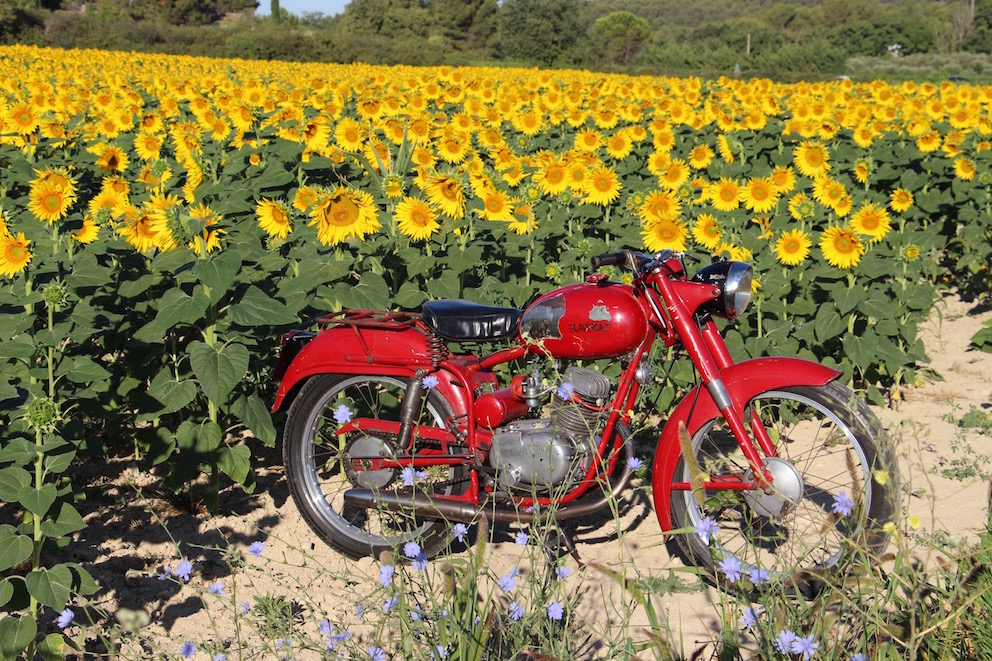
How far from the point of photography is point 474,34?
60.8 meters

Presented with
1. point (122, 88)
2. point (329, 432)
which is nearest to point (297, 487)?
point (329, 432)

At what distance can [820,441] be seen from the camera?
15.5ft

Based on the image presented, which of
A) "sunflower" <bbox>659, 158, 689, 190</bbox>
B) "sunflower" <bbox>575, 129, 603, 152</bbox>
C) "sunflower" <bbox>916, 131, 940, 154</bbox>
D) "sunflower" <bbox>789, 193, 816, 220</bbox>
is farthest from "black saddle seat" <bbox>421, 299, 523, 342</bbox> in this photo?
"sunflower" <bbox>916, 131, 940, 154</bbox>

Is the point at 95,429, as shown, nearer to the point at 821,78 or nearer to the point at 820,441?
the point at 820,441

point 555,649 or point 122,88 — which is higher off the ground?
point 122,88

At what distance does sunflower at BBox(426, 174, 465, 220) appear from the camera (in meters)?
4.25

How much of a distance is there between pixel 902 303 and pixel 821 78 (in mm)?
29400

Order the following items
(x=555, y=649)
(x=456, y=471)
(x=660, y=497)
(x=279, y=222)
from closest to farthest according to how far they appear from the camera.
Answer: (x=555, y=649)
(x=660, y=497)
(x=456, y=471)
(x=279, y=222)

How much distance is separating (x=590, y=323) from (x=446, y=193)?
4.28ft

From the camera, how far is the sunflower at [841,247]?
4621mm

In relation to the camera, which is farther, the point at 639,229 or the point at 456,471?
the point at 639,229

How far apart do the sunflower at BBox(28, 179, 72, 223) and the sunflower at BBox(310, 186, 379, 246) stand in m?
1.16

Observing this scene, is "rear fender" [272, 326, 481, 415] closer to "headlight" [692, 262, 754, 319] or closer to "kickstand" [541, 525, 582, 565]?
"kickstand" [541, 525, 582, 565]

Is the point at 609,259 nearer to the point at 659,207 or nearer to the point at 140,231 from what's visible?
the point at 659,207
